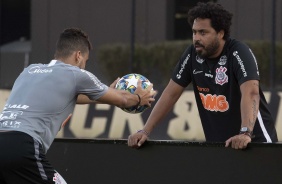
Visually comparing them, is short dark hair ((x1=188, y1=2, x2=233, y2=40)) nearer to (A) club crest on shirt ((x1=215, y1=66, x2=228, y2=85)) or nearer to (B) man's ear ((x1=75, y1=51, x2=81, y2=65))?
(A) club crest on shirt ((x1=215, y1=66, x2=228, y2=85))

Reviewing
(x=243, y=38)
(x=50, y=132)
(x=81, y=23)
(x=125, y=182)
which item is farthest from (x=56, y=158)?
(x=81, y=23)

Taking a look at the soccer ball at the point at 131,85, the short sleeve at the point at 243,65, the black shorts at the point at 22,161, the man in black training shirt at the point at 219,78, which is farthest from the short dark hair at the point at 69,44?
the short sleeve at the point at 243,65

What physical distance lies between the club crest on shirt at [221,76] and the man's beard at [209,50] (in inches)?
5.8

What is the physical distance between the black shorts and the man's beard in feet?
5.60

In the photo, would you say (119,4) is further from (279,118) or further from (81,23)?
(279,118)

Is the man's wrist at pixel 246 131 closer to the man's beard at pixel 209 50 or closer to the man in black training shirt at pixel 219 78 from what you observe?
A: the man in black training shirt at pixel 219 78

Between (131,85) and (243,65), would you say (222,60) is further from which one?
(131,85)

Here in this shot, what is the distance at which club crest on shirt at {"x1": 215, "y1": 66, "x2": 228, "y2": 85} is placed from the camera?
747cm

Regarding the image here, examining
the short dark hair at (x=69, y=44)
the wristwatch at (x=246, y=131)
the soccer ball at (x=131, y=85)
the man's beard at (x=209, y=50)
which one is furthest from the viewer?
the man's beard at (x=209, y=50)

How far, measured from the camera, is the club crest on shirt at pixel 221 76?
294 inches

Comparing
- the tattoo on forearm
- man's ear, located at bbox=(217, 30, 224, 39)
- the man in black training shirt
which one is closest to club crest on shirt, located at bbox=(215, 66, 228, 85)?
the man in black training shirt

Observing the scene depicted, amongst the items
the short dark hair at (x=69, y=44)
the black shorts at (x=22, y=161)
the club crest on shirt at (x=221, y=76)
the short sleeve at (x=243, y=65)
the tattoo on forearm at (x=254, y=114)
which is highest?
the short dark hair at (x=69, y=44)

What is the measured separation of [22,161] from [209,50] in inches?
76.7

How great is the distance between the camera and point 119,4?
19.5 m
